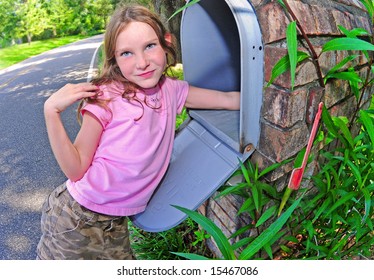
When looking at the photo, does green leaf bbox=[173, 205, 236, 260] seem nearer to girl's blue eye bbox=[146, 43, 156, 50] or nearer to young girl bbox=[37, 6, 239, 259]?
young girl bbox=[37, 6, 239, 259]

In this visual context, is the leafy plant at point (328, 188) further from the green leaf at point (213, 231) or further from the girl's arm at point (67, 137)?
the girl's arm at point (67, 137)

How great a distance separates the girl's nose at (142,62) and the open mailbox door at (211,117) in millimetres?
280

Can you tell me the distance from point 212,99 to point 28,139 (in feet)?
5.25

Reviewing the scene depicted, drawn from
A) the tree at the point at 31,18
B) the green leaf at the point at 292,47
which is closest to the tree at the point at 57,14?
the tree at the point at 31,18

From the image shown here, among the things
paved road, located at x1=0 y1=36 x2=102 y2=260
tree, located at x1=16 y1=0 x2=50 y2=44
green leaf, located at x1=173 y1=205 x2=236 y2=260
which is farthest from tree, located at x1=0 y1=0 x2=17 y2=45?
green leaf, located at x1=173 y1=205 x2=236 y2=260

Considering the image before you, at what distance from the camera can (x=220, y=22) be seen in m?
1.16

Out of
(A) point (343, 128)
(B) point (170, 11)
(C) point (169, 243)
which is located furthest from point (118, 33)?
(B) point (170, 11)

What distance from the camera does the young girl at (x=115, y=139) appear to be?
848 millimetres

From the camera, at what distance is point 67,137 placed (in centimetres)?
78
